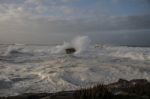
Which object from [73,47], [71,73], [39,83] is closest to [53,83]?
[39,83]

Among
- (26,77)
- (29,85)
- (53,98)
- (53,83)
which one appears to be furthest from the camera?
(26,77)

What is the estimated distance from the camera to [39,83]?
12422mm

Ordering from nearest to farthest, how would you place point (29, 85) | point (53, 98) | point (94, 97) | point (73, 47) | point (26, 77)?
point (94, 97) → point (53, 98) → point (29, 85) → point (26, 77) → point (73, 47)

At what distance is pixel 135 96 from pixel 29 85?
6.27 m

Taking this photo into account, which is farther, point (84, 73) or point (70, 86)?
point (84, 73)

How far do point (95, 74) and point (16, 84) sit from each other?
5.40 meters

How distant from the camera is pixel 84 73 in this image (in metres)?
15.7

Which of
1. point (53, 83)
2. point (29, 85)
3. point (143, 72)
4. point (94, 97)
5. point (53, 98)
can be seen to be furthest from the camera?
point (143, 72)

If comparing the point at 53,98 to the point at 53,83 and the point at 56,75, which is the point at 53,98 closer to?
the point at 53,83

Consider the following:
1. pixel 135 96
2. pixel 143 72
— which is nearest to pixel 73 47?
pixel 143 72

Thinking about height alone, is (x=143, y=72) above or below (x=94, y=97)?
below

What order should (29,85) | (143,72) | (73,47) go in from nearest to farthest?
(29,85), (143,72), (73,47)

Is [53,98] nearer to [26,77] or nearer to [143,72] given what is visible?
[26,77]

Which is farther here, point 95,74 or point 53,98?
point 95,74
